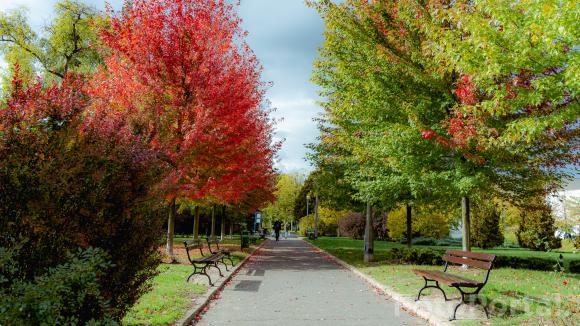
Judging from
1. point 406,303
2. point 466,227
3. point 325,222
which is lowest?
point 406,303

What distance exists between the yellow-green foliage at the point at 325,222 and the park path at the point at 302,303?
36.9 metres

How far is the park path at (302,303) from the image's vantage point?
22.3 feet

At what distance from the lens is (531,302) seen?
300 inches

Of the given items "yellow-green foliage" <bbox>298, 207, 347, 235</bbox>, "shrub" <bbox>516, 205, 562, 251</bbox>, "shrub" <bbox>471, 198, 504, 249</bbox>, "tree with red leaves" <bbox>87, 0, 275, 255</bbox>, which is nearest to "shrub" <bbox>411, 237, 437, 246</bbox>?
"shrub" <bbox>471, 198, 504, 249</bbox>

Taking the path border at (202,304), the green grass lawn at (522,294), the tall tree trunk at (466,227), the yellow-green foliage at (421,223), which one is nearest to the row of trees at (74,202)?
the path border at (202,304)

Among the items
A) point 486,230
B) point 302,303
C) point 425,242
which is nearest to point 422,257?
point 302,303

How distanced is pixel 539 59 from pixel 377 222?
3500 centimetres

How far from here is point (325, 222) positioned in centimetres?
5122

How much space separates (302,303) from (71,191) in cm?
534

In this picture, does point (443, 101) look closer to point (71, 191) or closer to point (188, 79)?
point (188, 79)

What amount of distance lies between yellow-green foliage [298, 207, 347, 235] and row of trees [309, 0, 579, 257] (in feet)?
111

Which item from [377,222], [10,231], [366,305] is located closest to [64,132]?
[10,231]

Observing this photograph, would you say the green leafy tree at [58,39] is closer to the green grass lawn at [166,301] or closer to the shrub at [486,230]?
the green grass lawn at [166,301]

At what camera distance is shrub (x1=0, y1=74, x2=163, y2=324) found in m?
3.97
